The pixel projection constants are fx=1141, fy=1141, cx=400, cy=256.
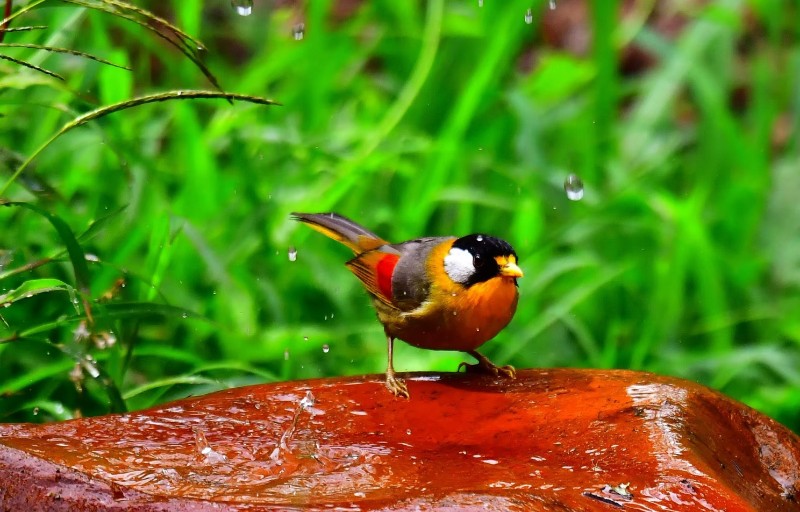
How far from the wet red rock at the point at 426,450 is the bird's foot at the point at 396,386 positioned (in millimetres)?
32

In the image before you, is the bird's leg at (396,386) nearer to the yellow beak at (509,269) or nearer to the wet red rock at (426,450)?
the wet red rock at (426,450)

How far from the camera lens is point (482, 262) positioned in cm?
300

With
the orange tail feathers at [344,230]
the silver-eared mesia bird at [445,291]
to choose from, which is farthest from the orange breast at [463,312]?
the orange tail feathers at [344,230]

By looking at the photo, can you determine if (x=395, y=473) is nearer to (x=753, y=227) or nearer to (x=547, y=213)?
(x=547, y=213)

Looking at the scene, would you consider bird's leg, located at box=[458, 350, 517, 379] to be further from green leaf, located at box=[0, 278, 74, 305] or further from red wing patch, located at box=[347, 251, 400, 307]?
green leaf, located at box=[0, 278, 74, 305]

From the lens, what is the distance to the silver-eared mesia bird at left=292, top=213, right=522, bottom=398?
117 inches

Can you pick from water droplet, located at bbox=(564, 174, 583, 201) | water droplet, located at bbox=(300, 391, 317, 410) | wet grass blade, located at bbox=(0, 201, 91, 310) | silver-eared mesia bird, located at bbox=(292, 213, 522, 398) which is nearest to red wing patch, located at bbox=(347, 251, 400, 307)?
silver-eared mesia bird, located at bbox=(292, 213, 522, 398)

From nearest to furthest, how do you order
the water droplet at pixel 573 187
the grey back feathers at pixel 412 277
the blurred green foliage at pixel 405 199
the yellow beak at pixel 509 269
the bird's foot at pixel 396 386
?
the bird's foot at pixel 396 386, the yellow beak at pixel 509 269, the grey back feathers at pixel 412 277, the blurred green foliage at pixel 405 199, the water droplet at pixel 573 187

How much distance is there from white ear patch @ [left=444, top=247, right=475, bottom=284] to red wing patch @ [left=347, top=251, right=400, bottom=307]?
8.3 inches

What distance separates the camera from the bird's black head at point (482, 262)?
9.77ft

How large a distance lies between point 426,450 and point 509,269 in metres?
0.71

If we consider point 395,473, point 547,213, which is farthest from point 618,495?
point 547,213

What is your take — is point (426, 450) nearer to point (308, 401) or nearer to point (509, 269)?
point (308, 401)

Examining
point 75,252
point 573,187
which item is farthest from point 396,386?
point 573,187
